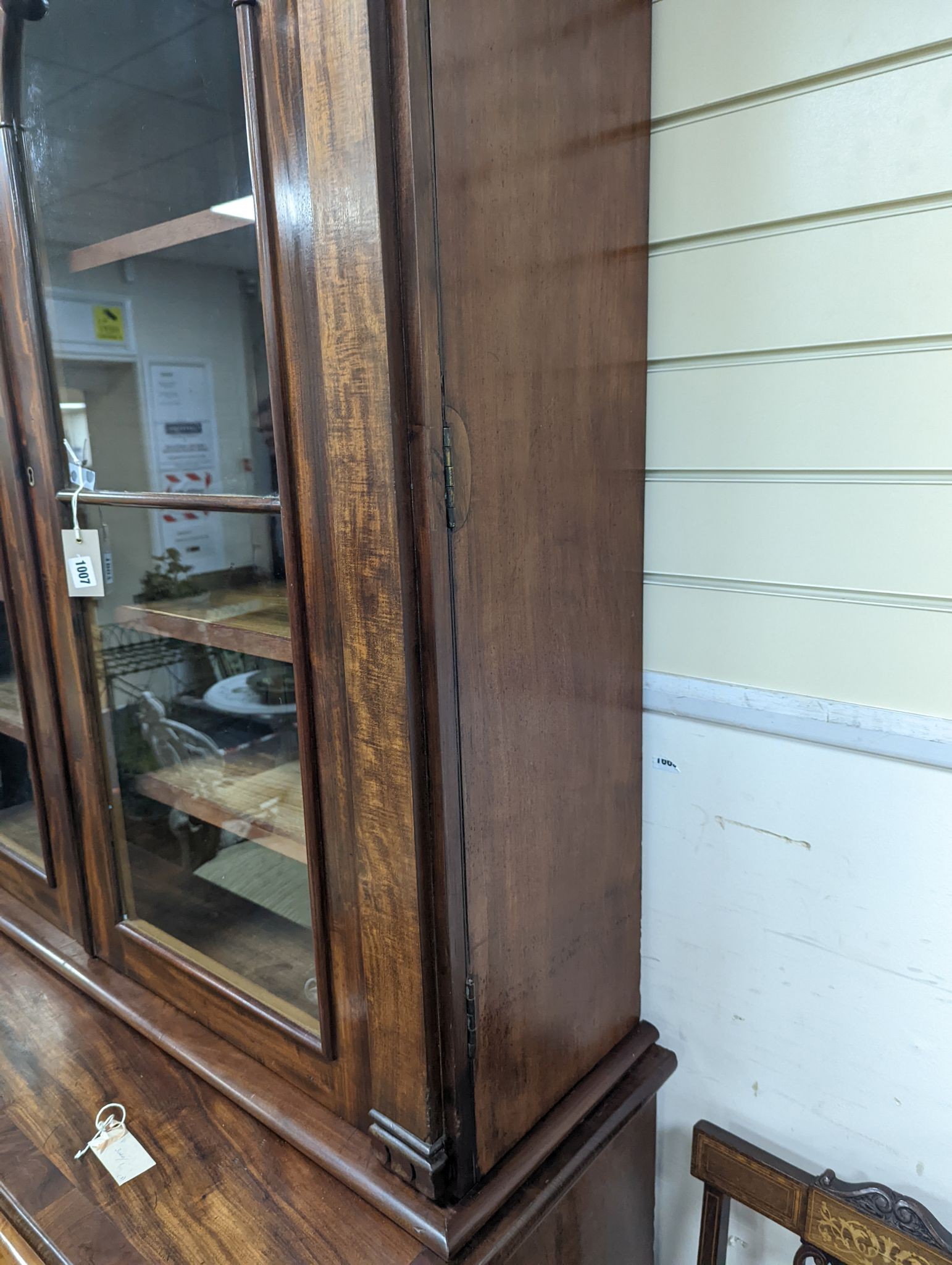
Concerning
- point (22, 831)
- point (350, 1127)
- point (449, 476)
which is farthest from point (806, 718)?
point (22, 831)

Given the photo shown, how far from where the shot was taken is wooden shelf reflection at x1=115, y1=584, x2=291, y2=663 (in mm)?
775

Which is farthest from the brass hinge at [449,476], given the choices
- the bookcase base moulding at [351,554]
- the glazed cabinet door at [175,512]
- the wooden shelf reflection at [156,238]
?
the wooden shelf reflection at [156,238]

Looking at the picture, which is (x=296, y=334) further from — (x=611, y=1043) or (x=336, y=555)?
(x=611, y=1043)

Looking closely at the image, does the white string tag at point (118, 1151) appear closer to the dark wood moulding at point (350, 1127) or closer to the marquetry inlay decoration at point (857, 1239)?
the dark wood moulding at point (350, 1127)

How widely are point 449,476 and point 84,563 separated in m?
0.56

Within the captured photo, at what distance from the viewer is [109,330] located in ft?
3.16

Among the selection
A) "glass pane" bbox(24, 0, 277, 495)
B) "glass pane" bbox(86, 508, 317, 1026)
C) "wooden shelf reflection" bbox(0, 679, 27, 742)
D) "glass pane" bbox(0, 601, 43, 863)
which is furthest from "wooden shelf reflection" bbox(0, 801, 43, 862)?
"glass pane" bbox(24, 0, 277, 495)

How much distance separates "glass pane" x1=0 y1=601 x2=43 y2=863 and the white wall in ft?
2.93

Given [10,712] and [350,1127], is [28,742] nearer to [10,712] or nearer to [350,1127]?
[10,712]

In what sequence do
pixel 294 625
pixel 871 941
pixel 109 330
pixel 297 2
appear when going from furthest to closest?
1. pixel 109 330
2. pixel 871 941
3. pixel 294 625
4. pixel 297 2

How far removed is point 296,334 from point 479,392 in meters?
0.15

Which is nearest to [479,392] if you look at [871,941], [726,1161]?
[871,941]

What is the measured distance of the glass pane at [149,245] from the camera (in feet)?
2.50

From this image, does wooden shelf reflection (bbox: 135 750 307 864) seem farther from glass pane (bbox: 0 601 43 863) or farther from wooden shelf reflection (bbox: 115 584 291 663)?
glass pane (bbox: 0 601 43 863)
